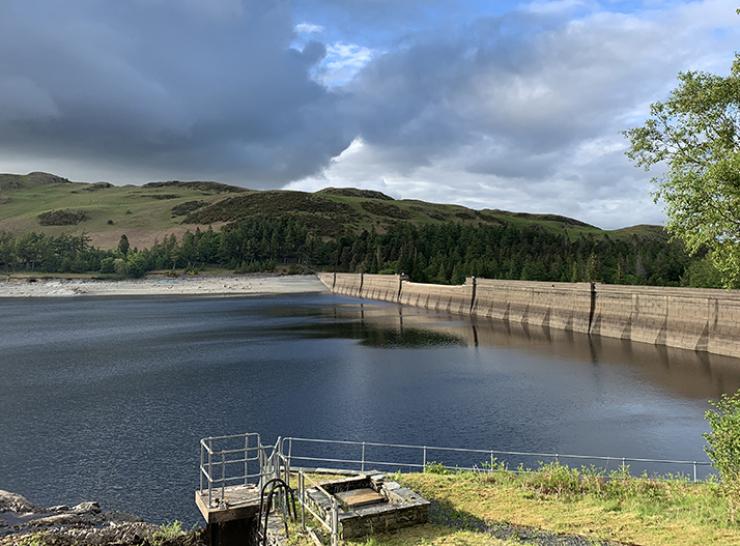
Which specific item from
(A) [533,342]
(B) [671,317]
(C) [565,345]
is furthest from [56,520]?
(B) [671,317]

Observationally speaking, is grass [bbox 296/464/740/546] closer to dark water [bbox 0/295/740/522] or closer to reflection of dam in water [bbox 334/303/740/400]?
dark water [bbox 0/295/740/522]

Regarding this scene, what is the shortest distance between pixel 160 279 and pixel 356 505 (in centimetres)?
19369

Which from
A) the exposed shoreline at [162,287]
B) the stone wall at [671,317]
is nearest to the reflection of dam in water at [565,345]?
the stone wall at [671,317]

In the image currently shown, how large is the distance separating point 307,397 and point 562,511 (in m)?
30.5

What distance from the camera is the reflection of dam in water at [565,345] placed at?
4788 cm

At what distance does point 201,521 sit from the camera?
76.0ft

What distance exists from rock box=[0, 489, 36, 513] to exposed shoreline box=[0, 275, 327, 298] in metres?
145

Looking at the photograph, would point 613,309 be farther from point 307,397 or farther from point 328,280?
point 328,280

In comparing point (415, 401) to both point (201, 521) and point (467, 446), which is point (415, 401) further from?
point (201, 521)

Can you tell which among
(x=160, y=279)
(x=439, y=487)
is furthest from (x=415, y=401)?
(x=160, y=279)

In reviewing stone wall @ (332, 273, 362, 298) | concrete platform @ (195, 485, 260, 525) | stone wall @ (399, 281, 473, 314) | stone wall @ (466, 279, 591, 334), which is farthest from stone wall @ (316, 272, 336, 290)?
concrete platform @ (195, 485, 260, 525)

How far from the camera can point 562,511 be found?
15484mm

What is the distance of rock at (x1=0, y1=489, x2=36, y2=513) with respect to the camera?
2050 cm

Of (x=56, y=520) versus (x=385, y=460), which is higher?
(x=56, y=520)
